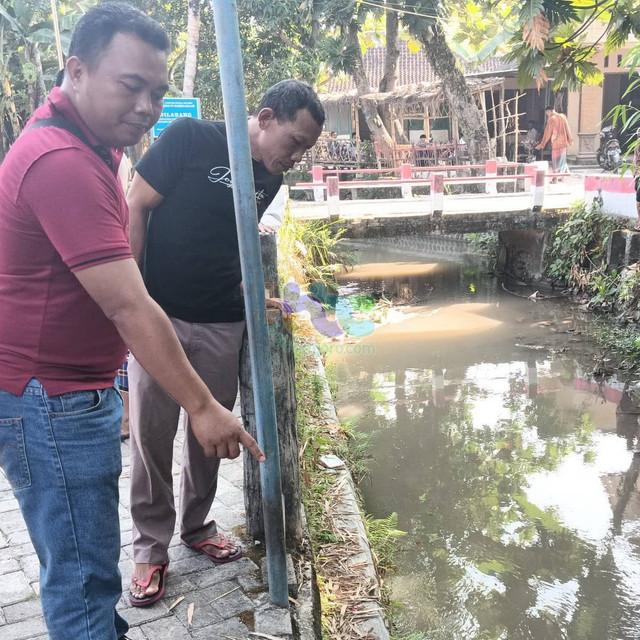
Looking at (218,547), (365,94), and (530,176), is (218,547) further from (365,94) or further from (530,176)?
(365,94)

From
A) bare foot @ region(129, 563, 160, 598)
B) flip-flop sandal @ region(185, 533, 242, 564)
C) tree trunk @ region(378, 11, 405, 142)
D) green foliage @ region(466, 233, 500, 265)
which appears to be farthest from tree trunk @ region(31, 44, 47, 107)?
bare foot @ region(129, 563, 160, 598)

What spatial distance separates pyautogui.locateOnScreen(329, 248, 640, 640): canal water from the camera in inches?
135

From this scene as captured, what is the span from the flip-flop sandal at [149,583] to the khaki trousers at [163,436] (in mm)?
28

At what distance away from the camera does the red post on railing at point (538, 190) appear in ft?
33.2

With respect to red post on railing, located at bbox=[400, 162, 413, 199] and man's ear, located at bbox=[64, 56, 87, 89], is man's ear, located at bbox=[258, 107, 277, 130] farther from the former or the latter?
red post on railing, located at bbox=[400, 162, 413, 199]

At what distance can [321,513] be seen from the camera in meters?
3.17

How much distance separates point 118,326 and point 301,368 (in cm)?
379

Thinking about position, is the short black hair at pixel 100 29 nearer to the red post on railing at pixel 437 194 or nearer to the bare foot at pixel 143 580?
the bare foot at pixel 143 580

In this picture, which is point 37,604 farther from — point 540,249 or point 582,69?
point 540,249

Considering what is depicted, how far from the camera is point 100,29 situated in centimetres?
141

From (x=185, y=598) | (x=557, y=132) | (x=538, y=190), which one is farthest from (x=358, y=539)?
(x=557, y=132)

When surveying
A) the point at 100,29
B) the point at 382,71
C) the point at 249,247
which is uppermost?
the point at 382,71

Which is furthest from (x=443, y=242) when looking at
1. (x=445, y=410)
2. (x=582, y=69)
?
(x=582, y=69)

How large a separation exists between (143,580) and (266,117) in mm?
1637
